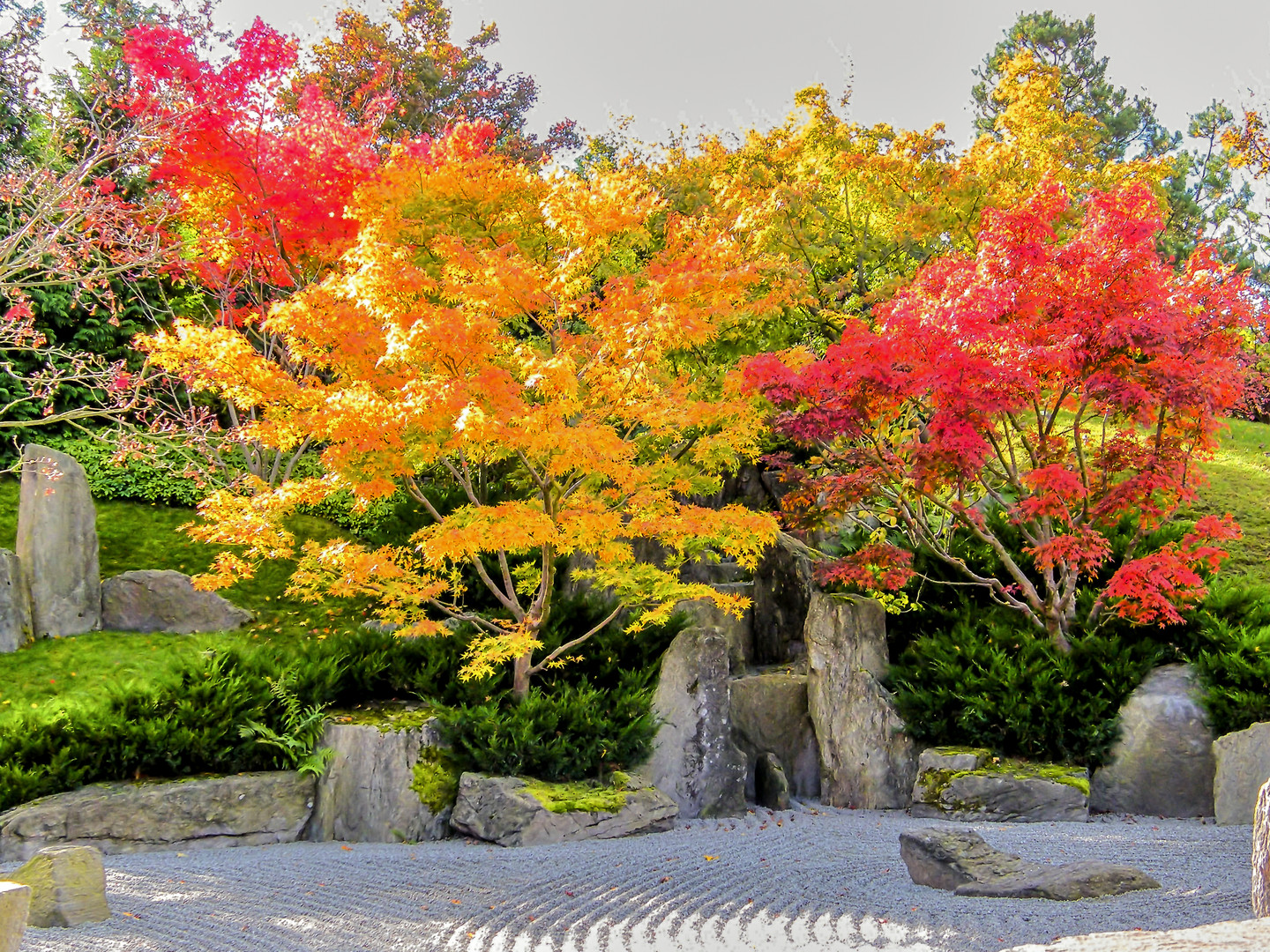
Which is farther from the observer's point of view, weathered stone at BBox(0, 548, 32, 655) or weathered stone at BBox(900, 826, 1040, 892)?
weathered stone at BBox(0, 548, 32, 655)

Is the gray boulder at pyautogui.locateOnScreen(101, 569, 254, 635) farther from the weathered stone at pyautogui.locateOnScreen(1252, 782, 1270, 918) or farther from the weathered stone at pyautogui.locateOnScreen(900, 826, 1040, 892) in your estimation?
the weathered stone at pyautogui.locateOnScreen(1252, 782, 1270, 918)

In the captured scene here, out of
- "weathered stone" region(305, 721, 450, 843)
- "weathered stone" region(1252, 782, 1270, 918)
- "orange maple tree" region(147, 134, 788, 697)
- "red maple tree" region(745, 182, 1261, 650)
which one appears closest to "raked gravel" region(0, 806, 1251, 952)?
"weathered stone" region(305, 721, 450, 843)

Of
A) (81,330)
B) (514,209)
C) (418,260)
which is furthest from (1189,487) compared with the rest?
(81,330)

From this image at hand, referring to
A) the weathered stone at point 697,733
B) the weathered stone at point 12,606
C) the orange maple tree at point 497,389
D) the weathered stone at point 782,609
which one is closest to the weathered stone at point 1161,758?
the weathered stone at point 697,733

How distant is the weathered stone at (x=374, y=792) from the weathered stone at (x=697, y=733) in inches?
88.2

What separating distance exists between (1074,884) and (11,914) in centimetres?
520

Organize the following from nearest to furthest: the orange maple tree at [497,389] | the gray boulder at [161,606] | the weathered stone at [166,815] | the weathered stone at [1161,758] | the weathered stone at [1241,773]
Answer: the weathered stone at [166,815], the weathered stone at [1241,773], the orange maple tree at [497,389], the weathered stone at [1161,758], the gray boulder at [161,606]

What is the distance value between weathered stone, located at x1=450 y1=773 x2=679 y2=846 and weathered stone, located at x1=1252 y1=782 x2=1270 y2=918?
512cm

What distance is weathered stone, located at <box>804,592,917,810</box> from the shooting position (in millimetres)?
9570

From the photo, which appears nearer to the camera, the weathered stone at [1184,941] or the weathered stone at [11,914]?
the weathered stone at [1184,941]

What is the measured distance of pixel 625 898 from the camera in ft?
18.7

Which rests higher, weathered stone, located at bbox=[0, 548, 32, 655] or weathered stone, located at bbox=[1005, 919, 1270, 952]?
weathered stone, located at bbox=[0, 548, 32, 655]

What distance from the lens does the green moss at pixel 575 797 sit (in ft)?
25.6

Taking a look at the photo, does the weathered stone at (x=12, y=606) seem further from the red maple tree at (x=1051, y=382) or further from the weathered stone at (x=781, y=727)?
the red maple tree at (x=1051, y=382)
